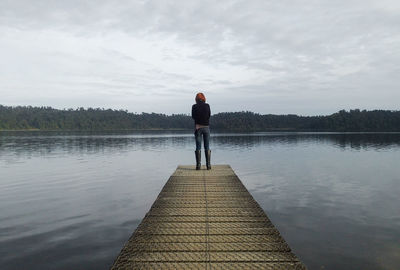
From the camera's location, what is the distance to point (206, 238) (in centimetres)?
573

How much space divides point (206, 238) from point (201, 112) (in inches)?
307

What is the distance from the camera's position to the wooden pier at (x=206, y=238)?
475 cm

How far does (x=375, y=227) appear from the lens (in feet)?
37.3

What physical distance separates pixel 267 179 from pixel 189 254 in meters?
18.9

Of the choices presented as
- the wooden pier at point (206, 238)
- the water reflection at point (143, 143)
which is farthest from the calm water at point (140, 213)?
the water reflection at point (143, 143)

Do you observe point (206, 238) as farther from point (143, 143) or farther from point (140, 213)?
point (143, 143)

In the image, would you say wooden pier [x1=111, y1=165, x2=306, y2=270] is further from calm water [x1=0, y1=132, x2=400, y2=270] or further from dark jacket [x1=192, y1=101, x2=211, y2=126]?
dark jacket [x1=192, y1=101, x2=211, y2=126]

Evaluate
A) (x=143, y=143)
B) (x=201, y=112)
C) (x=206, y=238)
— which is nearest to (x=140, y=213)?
(x=201, y=112)

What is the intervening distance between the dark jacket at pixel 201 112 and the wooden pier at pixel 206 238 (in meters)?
4.50

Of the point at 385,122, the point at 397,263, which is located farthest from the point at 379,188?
the point at 385,122

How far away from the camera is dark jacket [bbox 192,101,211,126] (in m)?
12.9

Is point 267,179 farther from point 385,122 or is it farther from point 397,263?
point 385,122

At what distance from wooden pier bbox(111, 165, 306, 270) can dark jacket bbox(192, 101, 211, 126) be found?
177 inches

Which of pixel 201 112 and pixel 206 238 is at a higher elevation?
pixel 201 112
